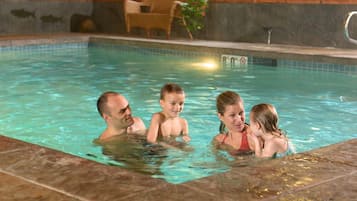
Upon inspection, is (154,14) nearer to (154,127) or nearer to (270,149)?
(154,127)

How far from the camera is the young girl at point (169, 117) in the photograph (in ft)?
13.5

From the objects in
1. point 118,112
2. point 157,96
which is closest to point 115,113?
point 118,112

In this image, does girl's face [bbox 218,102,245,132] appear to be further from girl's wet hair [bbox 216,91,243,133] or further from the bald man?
the bald man

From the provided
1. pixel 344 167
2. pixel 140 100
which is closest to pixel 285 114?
pixel 140 100

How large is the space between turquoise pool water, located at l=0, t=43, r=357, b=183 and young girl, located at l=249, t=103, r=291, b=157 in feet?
1.11

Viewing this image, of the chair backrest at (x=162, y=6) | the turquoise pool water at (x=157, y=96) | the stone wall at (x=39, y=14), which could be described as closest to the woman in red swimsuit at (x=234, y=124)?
the turquoise pool water at (x=157, y=96)

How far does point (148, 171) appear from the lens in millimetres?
3988

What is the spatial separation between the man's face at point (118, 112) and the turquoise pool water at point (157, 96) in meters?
0.25

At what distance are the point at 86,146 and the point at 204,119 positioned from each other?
132cm

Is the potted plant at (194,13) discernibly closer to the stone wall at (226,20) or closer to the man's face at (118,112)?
the stone wall at (226,20)

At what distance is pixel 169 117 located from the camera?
4328 mm

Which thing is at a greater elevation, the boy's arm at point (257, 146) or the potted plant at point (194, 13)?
the potted plant at point (194, 13)

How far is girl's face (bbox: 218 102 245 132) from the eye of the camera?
382 cm

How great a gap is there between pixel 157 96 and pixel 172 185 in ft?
14.3
